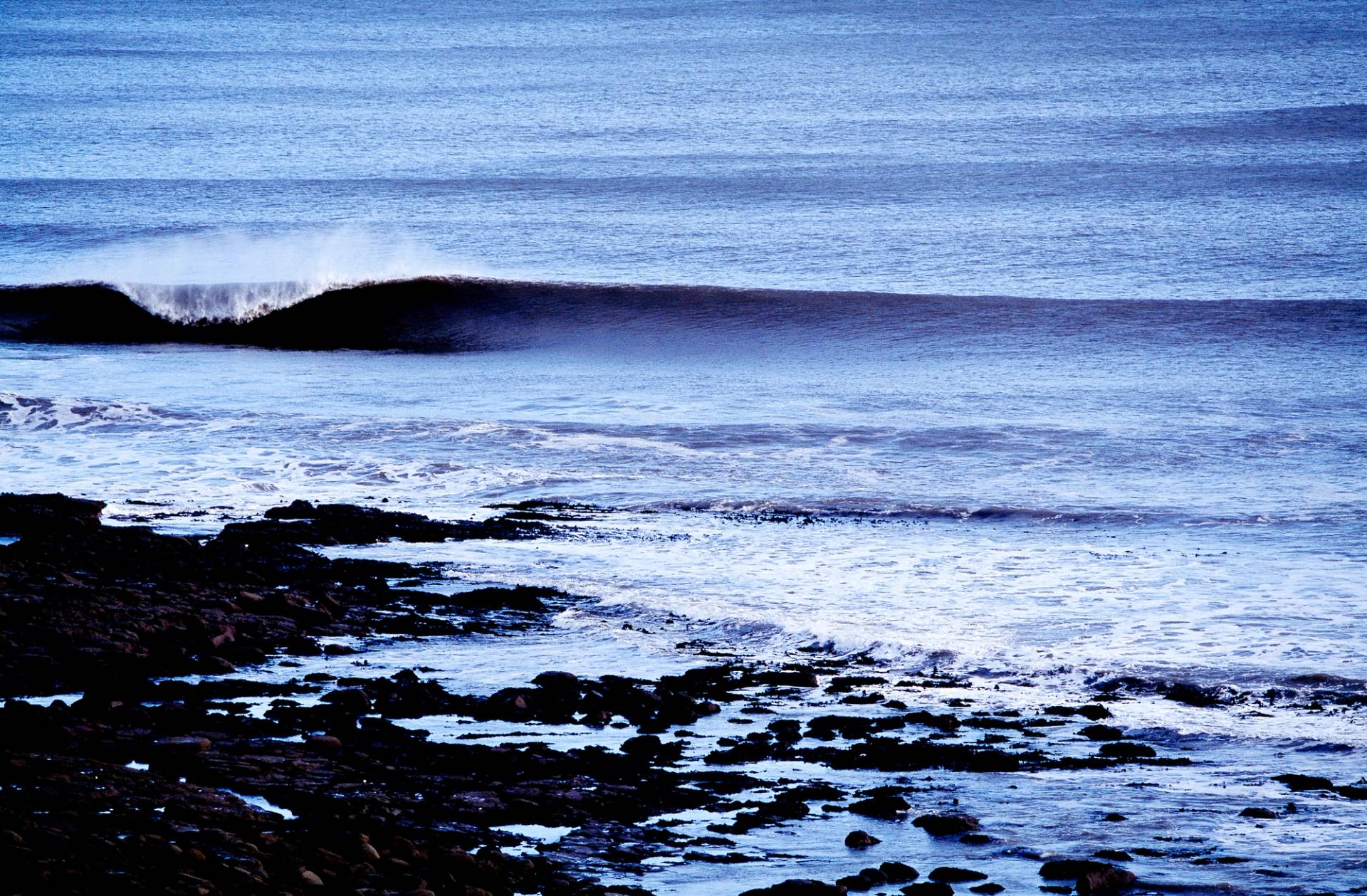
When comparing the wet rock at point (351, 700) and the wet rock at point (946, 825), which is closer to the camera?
the wet rock at point (946, 825)

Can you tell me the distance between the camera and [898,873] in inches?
194

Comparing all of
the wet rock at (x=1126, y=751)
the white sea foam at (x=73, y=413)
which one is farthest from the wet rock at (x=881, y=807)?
the white sea foam at (x=73, y=413)

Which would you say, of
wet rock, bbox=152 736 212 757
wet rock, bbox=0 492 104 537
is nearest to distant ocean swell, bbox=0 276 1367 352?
wet rock, bbox=0 492 104 537

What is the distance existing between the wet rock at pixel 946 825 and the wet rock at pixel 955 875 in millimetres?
338

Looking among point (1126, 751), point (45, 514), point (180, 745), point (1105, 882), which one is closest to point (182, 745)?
point (180, 745)

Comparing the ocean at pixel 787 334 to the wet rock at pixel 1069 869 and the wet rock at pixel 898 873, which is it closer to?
the wet rock at pixel 1069 869

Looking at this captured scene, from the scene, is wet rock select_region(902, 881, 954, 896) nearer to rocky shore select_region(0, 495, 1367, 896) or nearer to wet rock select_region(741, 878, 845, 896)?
rocky shore select_region(0, 495, 1367, 896)

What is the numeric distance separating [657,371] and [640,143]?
22626 millimetres

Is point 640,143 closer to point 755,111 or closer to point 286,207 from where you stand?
point 755,111

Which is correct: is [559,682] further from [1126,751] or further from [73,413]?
[73,413]

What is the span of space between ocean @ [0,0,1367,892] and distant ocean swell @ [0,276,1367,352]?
8cm

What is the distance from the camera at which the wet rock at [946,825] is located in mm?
5371

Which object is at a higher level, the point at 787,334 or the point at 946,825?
the point at 787,334

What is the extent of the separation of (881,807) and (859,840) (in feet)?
1.17
